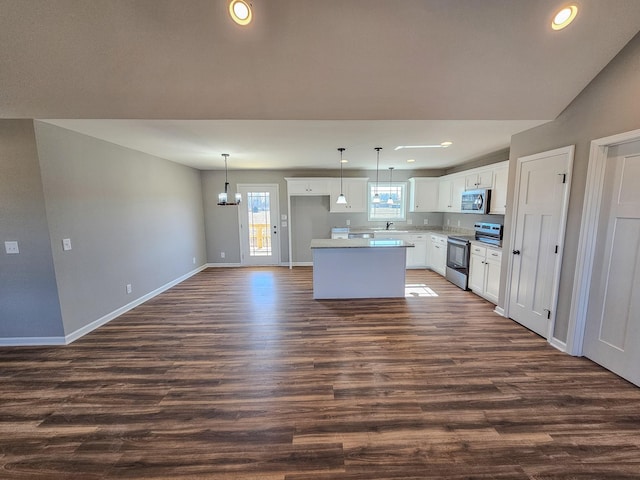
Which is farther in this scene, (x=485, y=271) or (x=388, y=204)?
(x=388, y=204)

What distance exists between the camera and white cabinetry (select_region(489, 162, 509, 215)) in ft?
13.1

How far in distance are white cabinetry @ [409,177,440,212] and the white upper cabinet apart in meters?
1.10

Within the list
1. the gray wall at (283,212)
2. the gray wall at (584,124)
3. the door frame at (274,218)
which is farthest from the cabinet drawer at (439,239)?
the door frame at (274,218)

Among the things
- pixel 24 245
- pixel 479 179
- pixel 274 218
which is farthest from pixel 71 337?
pixel 479 179

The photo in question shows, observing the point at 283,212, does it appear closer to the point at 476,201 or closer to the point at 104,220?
the point at 104,220

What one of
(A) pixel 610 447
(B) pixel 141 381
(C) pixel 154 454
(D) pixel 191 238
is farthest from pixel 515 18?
(D) pixel 191 238

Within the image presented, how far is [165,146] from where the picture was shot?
388cm

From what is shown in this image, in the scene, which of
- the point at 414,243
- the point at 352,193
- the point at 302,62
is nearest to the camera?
the point at 302,62

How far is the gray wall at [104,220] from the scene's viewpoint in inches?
113

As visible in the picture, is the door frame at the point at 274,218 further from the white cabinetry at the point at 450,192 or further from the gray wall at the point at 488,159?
the gray wall at the point at 488,159

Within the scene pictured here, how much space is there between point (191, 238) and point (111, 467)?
4879mm

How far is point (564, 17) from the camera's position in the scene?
1.89 meters

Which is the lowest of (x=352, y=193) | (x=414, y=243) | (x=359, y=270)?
(x=359, y=270)

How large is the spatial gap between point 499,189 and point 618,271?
2.15 m
